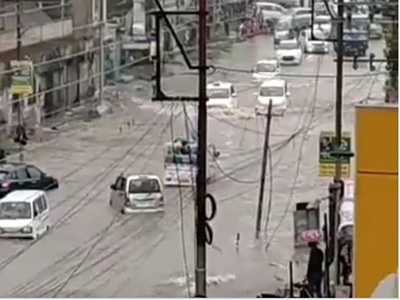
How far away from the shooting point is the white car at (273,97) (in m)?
5.80

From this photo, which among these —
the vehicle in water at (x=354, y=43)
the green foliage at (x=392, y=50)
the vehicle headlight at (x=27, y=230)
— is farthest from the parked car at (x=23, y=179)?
the green foliage at (x=392, y=50)

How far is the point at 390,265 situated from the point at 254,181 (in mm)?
3288

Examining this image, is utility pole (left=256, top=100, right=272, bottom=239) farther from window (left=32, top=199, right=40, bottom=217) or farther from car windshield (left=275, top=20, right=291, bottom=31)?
window (left=32, top=199, right=40, bottom=217)

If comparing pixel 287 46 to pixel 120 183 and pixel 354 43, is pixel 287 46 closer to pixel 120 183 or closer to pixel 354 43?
pixel 120 183

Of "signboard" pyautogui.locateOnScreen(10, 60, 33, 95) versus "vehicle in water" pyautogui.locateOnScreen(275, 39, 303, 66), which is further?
"vehicle in water" pyautogui.locateOnScreen(275, 39, 303, 66)

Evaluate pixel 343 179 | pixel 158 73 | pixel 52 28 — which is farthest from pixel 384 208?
pixel 52 28

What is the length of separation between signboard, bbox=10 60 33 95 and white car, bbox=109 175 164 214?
56cm

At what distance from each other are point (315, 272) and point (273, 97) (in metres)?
2.75

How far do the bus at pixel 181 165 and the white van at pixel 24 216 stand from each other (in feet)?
2.10

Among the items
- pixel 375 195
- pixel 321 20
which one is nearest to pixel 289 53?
pixel 321 20

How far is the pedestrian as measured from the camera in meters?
3.11

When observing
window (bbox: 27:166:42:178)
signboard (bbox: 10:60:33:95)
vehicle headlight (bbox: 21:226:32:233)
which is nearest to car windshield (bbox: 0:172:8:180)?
window (bbox: 27:166:42:178)

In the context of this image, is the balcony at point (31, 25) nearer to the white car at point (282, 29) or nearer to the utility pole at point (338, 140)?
the white car at point (282, 29)

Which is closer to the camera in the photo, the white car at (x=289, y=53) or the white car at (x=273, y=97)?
the white car at (x=289, y=53)
